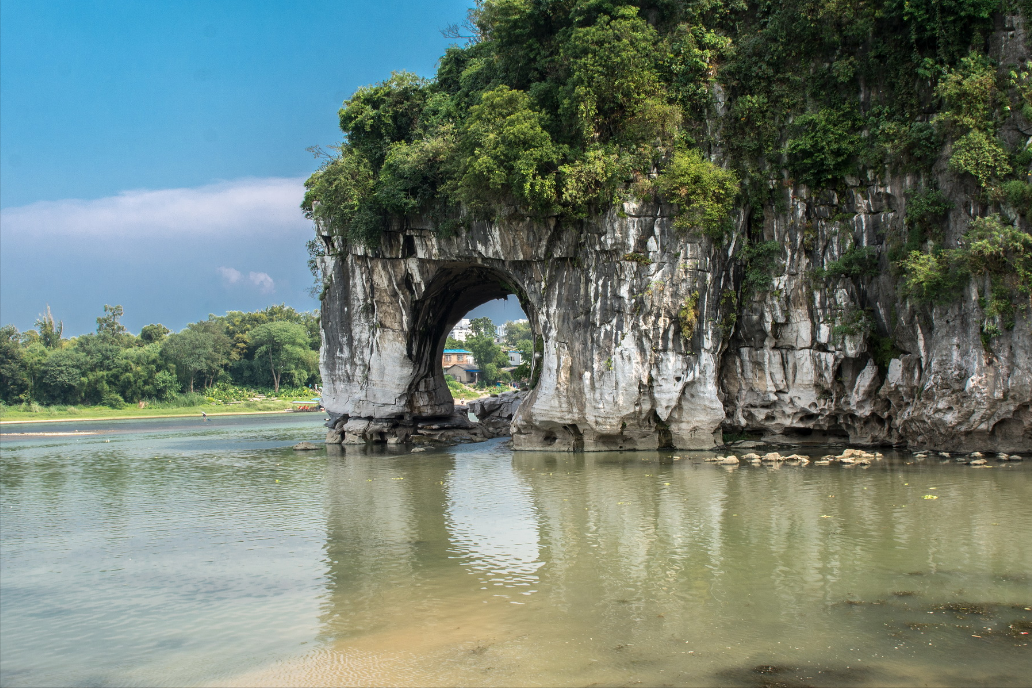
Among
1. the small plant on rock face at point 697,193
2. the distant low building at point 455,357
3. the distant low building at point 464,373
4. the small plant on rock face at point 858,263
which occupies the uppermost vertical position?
the small plant on rock face at point 697,193

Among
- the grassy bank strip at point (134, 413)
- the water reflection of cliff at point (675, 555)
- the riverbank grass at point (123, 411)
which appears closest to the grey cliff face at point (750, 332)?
the water reflection of cliff at point (675, 555)

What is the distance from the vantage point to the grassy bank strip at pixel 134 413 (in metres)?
44.6

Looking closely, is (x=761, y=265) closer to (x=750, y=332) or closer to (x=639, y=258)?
(x=750, y=332)

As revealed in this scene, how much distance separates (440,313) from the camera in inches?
1071

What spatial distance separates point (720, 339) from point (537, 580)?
12.0 metres

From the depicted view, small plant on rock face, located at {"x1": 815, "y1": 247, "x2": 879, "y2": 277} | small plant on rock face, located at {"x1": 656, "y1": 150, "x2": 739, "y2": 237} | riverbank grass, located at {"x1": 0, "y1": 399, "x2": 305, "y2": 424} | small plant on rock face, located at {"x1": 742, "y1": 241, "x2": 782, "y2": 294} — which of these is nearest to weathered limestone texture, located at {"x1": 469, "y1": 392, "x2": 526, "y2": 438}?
small plant on rock face, located at {"x1": 742, "y1": 241, "x2": 782, "y2": 294}

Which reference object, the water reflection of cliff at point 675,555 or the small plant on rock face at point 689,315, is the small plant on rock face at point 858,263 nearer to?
the small plant on rock face at point 689,315

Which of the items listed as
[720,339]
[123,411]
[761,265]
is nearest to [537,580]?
[720,339]

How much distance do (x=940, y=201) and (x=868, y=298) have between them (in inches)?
110

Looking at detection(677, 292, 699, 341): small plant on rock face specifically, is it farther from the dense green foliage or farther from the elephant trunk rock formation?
the dense green foliage

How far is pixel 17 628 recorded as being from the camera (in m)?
7.67

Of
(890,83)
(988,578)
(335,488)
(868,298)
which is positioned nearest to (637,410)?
(868,298)

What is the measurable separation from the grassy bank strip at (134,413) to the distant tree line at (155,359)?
1.90m

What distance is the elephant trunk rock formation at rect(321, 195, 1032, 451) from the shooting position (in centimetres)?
1759
